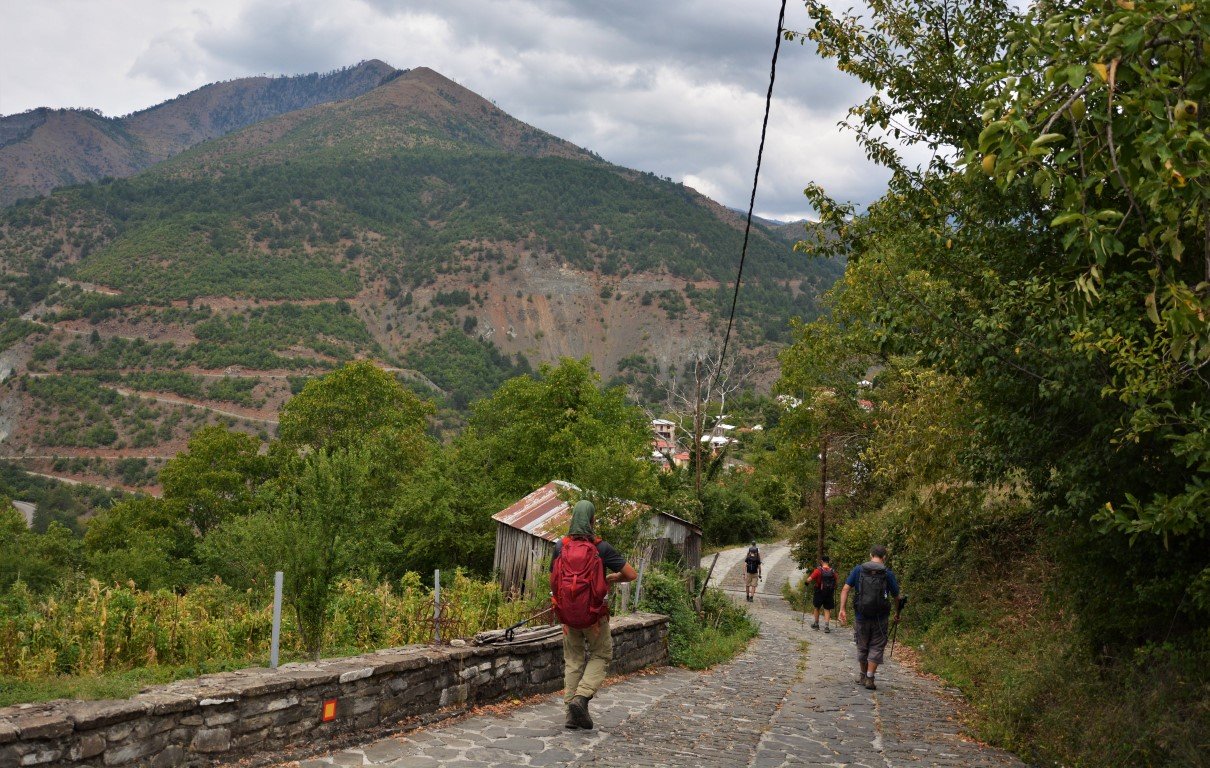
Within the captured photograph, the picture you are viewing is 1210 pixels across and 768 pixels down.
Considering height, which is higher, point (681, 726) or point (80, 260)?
Answer: point (80, 260)

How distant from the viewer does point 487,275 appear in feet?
547

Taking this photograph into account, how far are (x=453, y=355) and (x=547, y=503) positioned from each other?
4721 inches

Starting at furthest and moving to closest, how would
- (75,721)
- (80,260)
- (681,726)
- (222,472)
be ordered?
1. (80,260)
2. (222,472)
3. (681,726)
4. (75,721)

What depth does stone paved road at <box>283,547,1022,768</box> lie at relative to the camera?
6095mm

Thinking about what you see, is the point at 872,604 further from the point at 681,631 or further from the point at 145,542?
the point at 145,542

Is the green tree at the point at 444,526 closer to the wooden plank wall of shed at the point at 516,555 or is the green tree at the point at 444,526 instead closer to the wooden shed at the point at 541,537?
the wooden plank wall of shed at the point at 516,555

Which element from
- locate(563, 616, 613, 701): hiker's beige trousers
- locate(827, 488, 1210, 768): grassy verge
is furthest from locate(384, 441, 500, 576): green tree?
locate(563, 616, 613, 701): hiker's beige trousers

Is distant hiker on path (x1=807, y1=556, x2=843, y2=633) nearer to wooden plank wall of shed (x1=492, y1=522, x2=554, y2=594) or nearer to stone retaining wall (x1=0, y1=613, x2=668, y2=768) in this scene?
wooden plank wall of shed (x1=492, y1=522, x2=554, y2=594)

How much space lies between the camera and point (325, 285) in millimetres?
136250

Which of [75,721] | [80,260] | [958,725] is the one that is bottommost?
[958,725]

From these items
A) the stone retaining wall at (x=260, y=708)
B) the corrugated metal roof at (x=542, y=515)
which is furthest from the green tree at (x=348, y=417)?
the stone retaining wall at (x=260, y=708)

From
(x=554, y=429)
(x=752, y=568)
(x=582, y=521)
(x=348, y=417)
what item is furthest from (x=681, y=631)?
(x=348, y=417)

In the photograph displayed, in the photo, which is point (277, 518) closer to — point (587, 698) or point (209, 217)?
point (587, 698)

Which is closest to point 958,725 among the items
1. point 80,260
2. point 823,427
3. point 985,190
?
point 985,190
